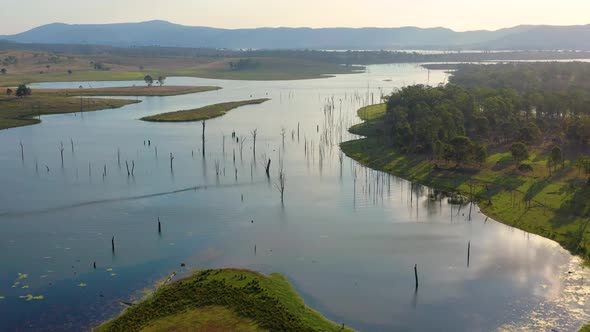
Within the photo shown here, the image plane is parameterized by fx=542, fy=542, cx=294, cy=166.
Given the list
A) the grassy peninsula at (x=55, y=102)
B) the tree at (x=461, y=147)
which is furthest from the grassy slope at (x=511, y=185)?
the grassy peninsula at (x=55, y=102)

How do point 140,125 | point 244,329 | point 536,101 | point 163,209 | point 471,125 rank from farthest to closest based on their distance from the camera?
point 140,125 → point 536,101 → point 471,125 → point 163,209 → point 244,329

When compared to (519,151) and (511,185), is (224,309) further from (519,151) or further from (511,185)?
(519,151)

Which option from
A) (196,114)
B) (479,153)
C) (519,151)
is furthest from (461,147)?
(196,114)

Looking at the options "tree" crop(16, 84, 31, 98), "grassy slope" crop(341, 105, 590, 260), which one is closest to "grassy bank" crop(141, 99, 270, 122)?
"tree" crop(16, 84, 31, 98)

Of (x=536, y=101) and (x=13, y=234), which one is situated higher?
(x=536, y=101)

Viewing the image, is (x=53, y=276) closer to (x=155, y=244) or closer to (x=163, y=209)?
(x=155, y=244)

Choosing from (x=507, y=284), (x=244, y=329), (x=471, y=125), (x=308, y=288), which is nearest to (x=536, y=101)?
(x=471, y=125)
